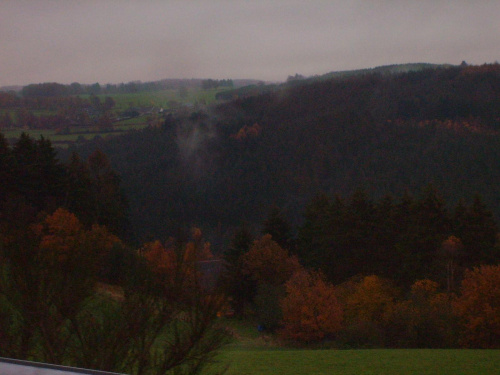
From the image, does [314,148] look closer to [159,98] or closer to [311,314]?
[159,98]

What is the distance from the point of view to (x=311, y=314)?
82.2 feet

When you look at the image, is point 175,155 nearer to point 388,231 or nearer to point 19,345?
point 388,231

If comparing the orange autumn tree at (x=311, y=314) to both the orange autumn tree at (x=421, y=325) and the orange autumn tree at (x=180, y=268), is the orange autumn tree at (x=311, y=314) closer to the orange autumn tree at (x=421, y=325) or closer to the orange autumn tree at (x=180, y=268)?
the orange autumn tree at (x=421, y=325)

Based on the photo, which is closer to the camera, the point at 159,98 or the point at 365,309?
the point at 365,309

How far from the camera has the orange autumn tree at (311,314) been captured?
2475cm

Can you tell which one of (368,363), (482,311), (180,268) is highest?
(180,268)

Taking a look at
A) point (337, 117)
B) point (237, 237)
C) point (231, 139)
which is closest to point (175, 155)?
point (231, 139)

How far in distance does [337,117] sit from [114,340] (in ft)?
443

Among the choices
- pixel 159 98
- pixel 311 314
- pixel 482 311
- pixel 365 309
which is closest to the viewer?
pixel 482 311

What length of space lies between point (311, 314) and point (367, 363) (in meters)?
12.6

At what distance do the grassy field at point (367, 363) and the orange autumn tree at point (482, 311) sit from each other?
8.18m

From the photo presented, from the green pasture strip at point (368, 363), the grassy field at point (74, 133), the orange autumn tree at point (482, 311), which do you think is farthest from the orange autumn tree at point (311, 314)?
the grassy field at point (74, 133)

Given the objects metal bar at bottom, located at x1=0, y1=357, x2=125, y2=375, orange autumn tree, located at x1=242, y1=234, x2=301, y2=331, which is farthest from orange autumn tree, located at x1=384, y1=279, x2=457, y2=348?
metal bar at bottom, located at x1=0, y1=357, x2=125, y2=375

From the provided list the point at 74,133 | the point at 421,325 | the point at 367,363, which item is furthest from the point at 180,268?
the point at 74,133
